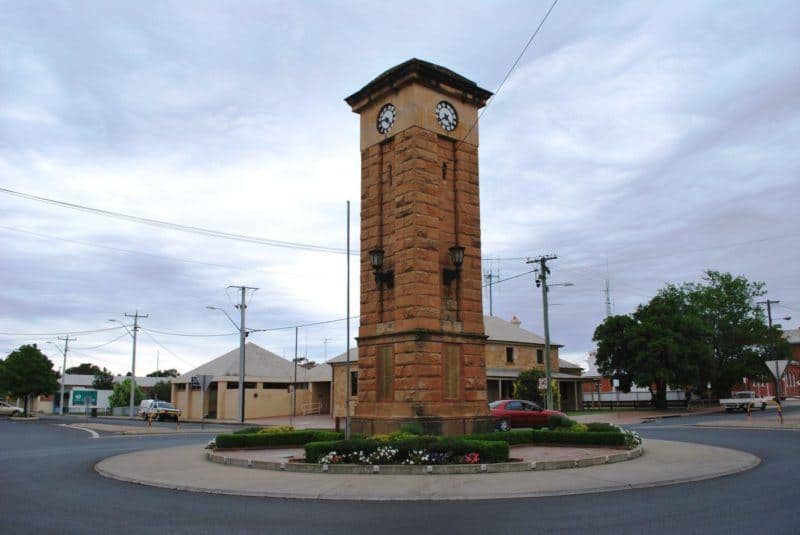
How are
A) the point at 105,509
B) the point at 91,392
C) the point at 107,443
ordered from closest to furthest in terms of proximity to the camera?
1. the point at 105,509
2. the point at 107,443
3. the point at 91,392

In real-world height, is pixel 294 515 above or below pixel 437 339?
below

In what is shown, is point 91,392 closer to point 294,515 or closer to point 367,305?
point 367,305

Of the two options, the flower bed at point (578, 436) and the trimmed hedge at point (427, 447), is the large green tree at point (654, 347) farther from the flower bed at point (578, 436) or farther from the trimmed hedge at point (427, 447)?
the trimmed hedge at point (427, 447)

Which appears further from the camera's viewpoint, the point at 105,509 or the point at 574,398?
the point at 574,398

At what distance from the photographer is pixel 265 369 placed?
61.8 metres

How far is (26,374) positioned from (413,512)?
65079 millimetres

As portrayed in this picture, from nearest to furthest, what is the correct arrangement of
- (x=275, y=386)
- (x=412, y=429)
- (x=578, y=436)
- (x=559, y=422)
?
(x=412, y=429)
(x=578, y=436)
(x=559, y=422)
(x=275, y=386)

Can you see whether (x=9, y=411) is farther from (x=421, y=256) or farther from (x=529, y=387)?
(x=421, y=256)

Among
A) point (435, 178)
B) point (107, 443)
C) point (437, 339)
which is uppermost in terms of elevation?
point (435, 178)

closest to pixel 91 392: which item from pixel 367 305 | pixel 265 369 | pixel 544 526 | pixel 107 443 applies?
pixel 265 369

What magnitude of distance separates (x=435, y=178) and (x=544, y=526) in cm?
1337

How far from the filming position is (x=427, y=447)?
15.2m

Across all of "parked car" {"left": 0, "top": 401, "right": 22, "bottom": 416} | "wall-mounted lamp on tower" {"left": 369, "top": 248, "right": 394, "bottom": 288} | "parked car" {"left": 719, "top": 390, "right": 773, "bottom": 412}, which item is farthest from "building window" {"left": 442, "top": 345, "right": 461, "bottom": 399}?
"parked car" {"left": 0, "top": 401, "right": 22, "bottom": 416}

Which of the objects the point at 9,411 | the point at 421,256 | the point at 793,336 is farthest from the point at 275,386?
the point at 793,336
